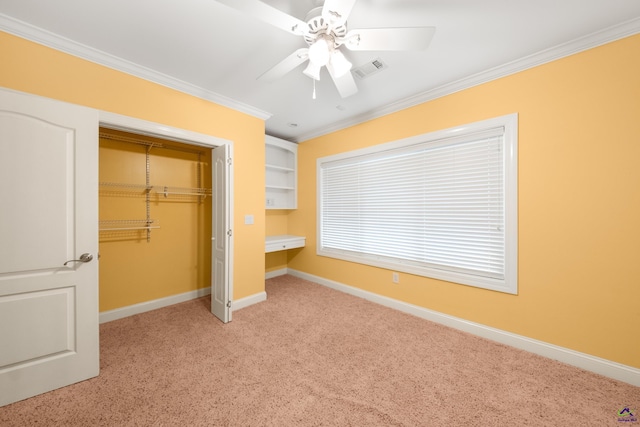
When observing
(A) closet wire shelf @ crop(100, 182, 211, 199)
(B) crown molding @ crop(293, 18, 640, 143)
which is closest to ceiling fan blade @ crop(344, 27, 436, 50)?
(B) crown molding @ crop(293, 18, 640, 143)

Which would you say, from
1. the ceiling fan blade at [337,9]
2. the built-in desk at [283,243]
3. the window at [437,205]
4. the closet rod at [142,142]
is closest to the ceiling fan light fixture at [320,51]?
the ceiling fan blade at [337,9]

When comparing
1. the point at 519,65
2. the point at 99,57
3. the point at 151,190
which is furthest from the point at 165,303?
the point at 519,65

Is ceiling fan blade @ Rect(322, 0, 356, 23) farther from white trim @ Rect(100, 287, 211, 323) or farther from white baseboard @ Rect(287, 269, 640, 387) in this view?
white trim @ Rect(100, 287, 211, 323)

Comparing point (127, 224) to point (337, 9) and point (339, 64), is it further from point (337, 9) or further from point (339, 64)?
point (337, 9)

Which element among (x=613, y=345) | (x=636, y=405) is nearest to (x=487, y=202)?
(x=613, y=345)

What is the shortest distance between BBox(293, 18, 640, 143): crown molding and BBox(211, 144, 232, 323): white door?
6.63ft

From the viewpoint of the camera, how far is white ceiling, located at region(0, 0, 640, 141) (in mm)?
1637

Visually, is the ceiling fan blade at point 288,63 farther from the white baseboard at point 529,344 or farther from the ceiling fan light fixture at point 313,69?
the white baseboard at point 529,344

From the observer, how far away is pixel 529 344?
2184mm

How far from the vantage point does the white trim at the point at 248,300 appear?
10.1ft

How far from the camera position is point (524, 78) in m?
2.21

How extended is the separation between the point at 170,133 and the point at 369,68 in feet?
7.14

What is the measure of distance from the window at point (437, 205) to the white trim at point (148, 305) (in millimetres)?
2177

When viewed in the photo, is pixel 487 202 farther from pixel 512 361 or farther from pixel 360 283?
pixel 360 283
